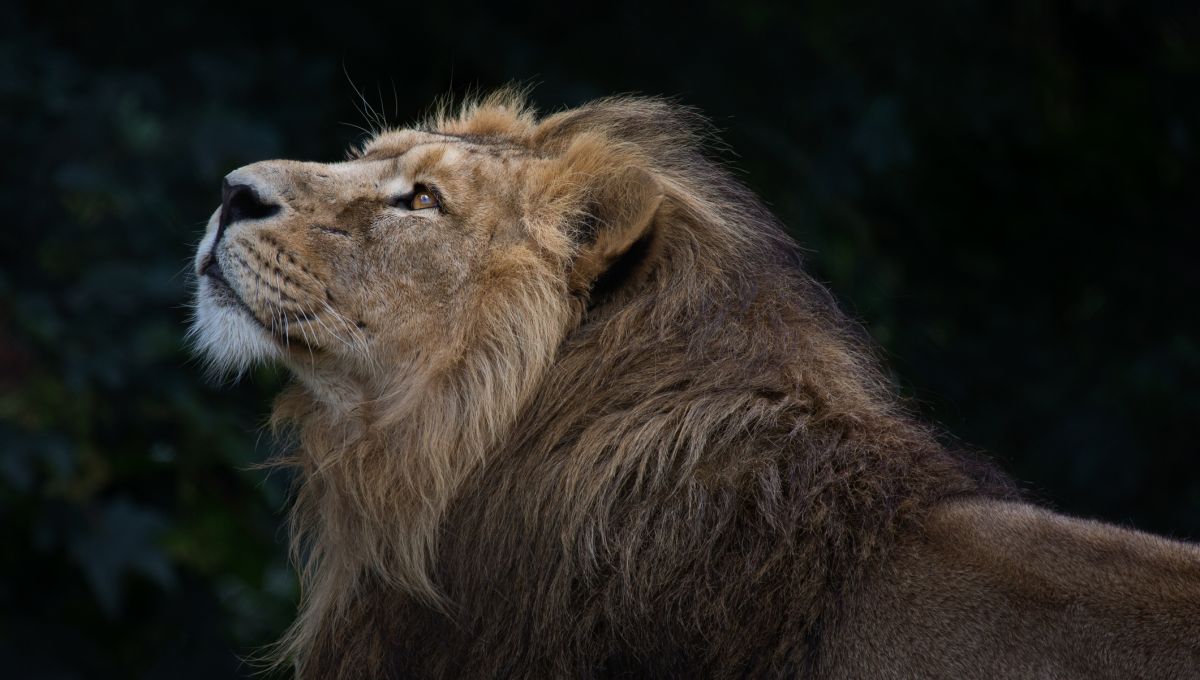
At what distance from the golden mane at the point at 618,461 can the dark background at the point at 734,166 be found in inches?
50.2

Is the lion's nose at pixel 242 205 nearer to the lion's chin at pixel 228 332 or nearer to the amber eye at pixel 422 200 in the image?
the lion's chin at pixel 228 332

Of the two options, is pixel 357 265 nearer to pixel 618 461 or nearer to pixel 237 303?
pixel 237 303

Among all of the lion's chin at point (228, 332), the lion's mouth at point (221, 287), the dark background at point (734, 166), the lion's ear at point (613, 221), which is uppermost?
the lion's ear at point (613, 221)

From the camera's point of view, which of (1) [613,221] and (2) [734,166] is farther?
(2) [734,166]

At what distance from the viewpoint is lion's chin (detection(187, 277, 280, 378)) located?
2.56 m

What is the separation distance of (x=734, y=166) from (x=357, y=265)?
2.36 meters

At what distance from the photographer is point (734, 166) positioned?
15.4ft

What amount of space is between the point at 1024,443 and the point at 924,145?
56.1 inches

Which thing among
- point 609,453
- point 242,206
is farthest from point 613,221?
point 242,206

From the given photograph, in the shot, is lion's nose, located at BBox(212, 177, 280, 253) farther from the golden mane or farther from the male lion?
the golden mane

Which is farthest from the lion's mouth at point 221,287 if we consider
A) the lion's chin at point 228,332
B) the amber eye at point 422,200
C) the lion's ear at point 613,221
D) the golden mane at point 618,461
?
the lion's ear at point 613,221

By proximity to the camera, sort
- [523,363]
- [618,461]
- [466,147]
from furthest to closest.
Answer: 1. [466,147]
2. [523,363]
3. [618,461]

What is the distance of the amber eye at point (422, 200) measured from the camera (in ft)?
8.52

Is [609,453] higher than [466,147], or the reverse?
[466,147]
